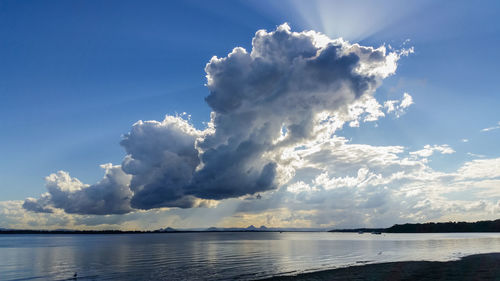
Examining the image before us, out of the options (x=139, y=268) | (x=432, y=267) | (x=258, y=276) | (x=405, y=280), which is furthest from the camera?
(x=139, y=268)

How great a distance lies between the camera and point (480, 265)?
6050 centimetres

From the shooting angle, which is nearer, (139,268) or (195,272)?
(195,272)

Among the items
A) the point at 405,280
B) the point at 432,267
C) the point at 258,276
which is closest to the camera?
the point at 405,280

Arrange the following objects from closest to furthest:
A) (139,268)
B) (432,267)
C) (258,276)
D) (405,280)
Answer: (405,280), (258,276), (432,267), (139,268)

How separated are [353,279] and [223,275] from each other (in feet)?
70.4

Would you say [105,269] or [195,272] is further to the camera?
[105,269]

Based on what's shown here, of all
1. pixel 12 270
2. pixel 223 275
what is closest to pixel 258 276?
pixel 223 275

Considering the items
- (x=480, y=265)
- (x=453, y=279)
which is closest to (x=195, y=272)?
(x=453, y=279)

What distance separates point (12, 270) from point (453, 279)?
82107 millimetres

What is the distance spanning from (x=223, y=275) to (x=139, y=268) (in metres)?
21.9

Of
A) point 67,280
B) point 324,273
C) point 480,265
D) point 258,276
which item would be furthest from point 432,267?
point 67,280

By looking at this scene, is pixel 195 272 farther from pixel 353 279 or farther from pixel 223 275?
pixel 353 279

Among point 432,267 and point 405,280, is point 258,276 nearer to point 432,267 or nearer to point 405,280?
point 405,280

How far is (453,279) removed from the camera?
1820 inches
